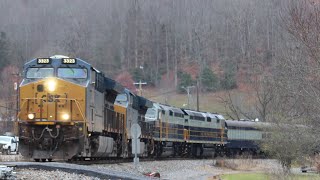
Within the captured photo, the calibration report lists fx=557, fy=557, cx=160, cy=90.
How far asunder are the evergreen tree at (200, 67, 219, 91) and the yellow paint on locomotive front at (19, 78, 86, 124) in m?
79.4

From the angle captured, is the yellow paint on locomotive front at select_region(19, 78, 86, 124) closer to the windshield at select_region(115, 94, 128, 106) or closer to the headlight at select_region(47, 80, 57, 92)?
the headlight at select_region(47, 80, 57, 92)

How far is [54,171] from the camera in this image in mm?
14445

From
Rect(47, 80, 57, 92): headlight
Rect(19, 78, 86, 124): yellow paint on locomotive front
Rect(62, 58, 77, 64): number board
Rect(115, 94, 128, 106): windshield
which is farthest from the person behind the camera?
Rect(115, 94, 128, 106): windshield

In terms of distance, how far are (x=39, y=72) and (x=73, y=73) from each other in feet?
4.26

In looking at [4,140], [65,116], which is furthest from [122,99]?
[4,140]

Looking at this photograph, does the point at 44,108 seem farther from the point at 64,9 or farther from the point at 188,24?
the point at 188,24

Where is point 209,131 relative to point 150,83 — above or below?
below

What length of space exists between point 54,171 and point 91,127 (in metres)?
7.16

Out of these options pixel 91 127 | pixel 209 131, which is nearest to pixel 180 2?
pixel 209 131

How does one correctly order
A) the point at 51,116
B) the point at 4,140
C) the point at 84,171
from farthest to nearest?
the point at 4,140
the point at 51,116
the point at 84,171

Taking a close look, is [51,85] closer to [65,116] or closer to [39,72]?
[39,72]

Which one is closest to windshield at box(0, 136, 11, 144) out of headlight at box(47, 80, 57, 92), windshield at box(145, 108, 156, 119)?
windshield at box(145, 108, 156, 119)

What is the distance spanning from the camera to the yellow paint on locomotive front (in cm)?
2058

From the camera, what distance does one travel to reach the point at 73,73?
843 inches
